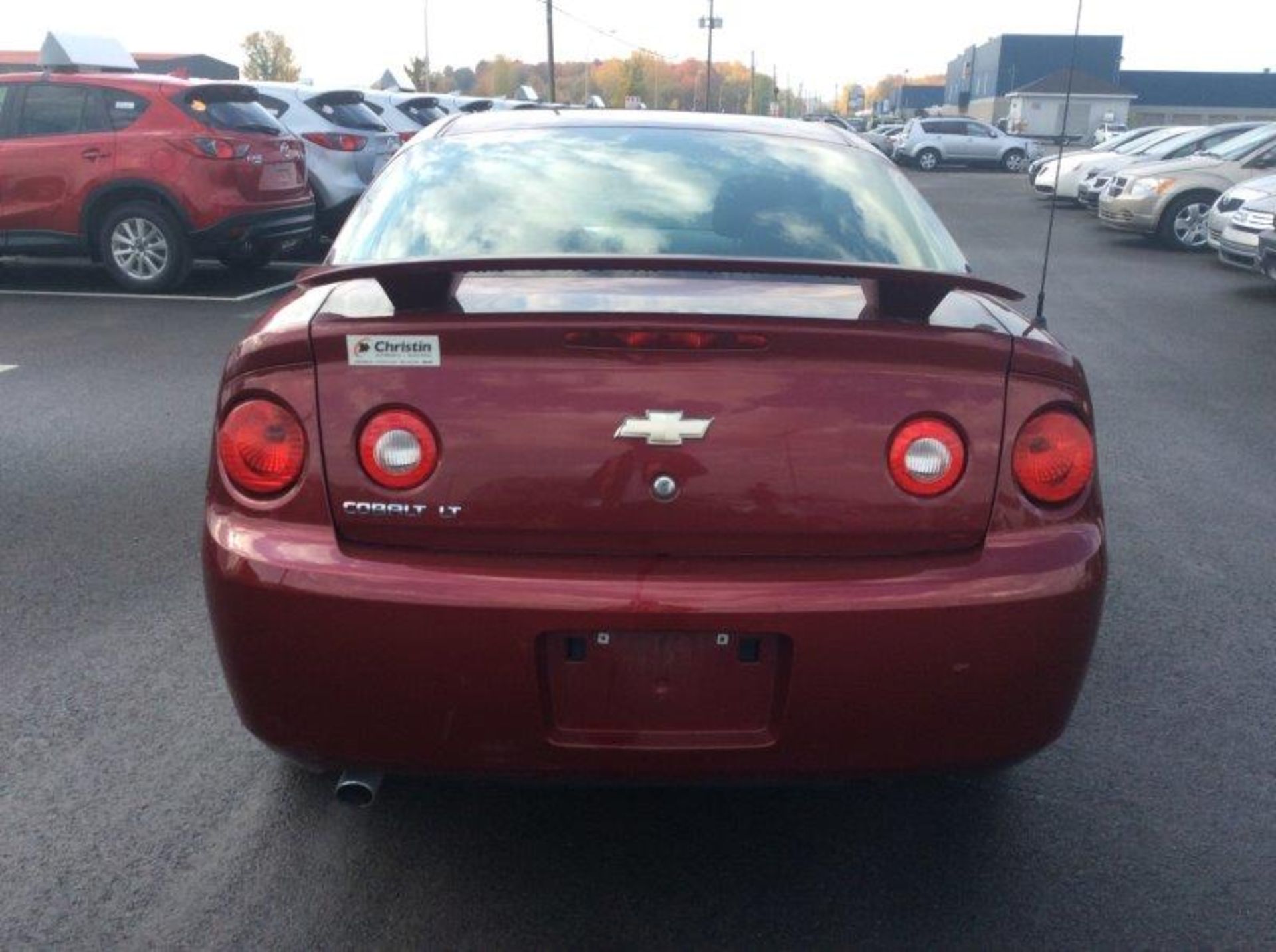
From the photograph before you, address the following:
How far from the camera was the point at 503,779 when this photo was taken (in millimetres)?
2639

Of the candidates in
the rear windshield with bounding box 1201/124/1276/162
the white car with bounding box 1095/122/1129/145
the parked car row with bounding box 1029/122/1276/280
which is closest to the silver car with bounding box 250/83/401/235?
the parked car row with bounding box 1029/122/1276/280

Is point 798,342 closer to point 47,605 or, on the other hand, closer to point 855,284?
point 855,284

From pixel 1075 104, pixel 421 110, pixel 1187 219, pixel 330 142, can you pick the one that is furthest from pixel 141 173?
pixel 1075 104

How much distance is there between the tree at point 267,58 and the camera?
10469cm

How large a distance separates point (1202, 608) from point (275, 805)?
10.1ft

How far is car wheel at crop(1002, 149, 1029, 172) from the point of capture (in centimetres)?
4144

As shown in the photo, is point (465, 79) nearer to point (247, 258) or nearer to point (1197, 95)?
point (1197, 95)

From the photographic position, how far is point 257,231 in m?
11.3

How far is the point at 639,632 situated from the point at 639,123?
193 centimetres

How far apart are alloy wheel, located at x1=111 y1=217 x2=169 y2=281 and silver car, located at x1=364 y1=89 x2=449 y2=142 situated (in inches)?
177

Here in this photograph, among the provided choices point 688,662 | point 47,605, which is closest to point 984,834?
point 688,662

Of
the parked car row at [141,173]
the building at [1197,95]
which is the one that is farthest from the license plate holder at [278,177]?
the building at [1197,95]

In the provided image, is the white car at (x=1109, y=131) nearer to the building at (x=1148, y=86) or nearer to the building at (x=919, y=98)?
the building at (x=1148, y=86)

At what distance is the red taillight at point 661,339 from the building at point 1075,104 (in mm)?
75850
